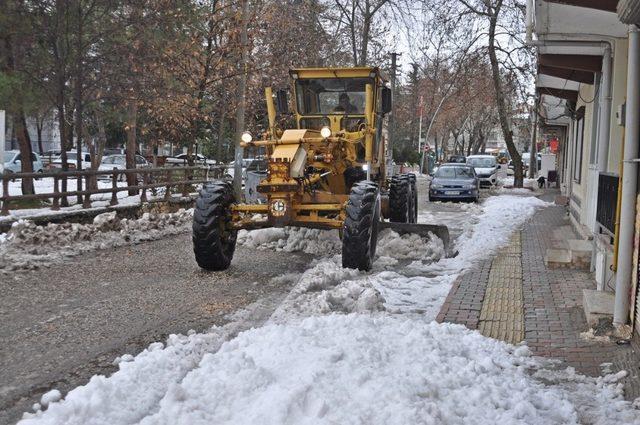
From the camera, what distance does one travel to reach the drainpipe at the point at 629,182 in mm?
6258

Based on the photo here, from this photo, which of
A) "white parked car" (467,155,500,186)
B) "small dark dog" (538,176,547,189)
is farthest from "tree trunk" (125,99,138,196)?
"small dark dog" (538,176,547,189)

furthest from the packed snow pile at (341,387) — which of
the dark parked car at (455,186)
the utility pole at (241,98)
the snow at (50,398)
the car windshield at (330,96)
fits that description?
the dark parked car at (455,186)

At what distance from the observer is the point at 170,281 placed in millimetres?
9203

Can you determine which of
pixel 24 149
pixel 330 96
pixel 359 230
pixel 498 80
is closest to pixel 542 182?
pixel 498 80

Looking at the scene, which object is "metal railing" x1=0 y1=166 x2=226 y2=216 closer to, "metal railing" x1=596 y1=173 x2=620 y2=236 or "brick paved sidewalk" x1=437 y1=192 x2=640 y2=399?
"brick paved sidewalk" x1=437 y1=192 x2=640 y2=399

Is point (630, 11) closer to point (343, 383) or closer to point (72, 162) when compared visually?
point (343, 383)

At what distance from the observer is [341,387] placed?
4.28m

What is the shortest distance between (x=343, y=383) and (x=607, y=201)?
5103mm

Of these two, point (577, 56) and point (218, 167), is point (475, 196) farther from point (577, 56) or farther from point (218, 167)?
point (577, 56)

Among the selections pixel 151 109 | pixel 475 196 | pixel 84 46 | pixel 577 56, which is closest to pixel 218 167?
pixel 151 109

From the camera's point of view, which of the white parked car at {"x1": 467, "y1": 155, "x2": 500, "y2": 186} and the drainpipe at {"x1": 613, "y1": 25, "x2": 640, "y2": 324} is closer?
the drainpipe at {"x1": 613, "y1": 25, "x2": 640, "y2": 324}

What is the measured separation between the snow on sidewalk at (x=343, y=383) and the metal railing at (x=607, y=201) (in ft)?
8.72

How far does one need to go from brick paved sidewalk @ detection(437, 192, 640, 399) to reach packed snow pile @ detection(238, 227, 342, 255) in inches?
111

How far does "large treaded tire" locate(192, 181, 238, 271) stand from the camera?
9.63 m
